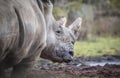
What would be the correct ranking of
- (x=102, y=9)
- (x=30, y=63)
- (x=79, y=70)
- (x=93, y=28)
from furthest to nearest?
(x=102, y=9) → (x=93, y=28) → (x=79, y=70) → (x=30, y=63)

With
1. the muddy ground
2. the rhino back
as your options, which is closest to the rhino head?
the muddy ground

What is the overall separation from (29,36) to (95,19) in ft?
47.9

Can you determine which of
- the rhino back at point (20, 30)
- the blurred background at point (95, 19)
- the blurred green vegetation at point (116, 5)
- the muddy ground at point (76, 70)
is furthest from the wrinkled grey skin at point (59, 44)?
the blurred green vegetation at point (116, 5)

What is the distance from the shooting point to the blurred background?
1675 centimetres

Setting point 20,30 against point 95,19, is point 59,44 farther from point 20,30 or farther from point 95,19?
point 95,19

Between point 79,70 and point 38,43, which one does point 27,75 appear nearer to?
point 38,43

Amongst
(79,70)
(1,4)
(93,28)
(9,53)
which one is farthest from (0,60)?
(93,28)

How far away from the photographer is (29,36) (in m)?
7.18

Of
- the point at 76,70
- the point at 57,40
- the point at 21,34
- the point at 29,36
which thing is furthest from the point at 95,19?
the point at 21,34

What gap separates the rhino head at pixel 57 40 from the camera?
8.59 metres

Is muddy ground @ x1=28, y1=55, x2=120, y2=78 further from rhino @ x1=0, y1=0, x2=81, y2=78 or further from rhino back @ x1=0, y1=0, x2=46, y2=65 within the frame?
rhino back @ x1=0, y1=0, x2=46, y2=65

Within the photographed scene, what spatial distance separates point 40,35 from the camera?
301 inches

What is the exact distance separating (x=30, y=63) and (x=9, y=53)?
3.86 feet

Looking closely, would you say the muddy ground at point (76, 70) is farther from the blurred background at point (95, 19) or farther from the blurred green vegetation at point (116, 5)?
the blurred green vegetation at point (116, 5)
